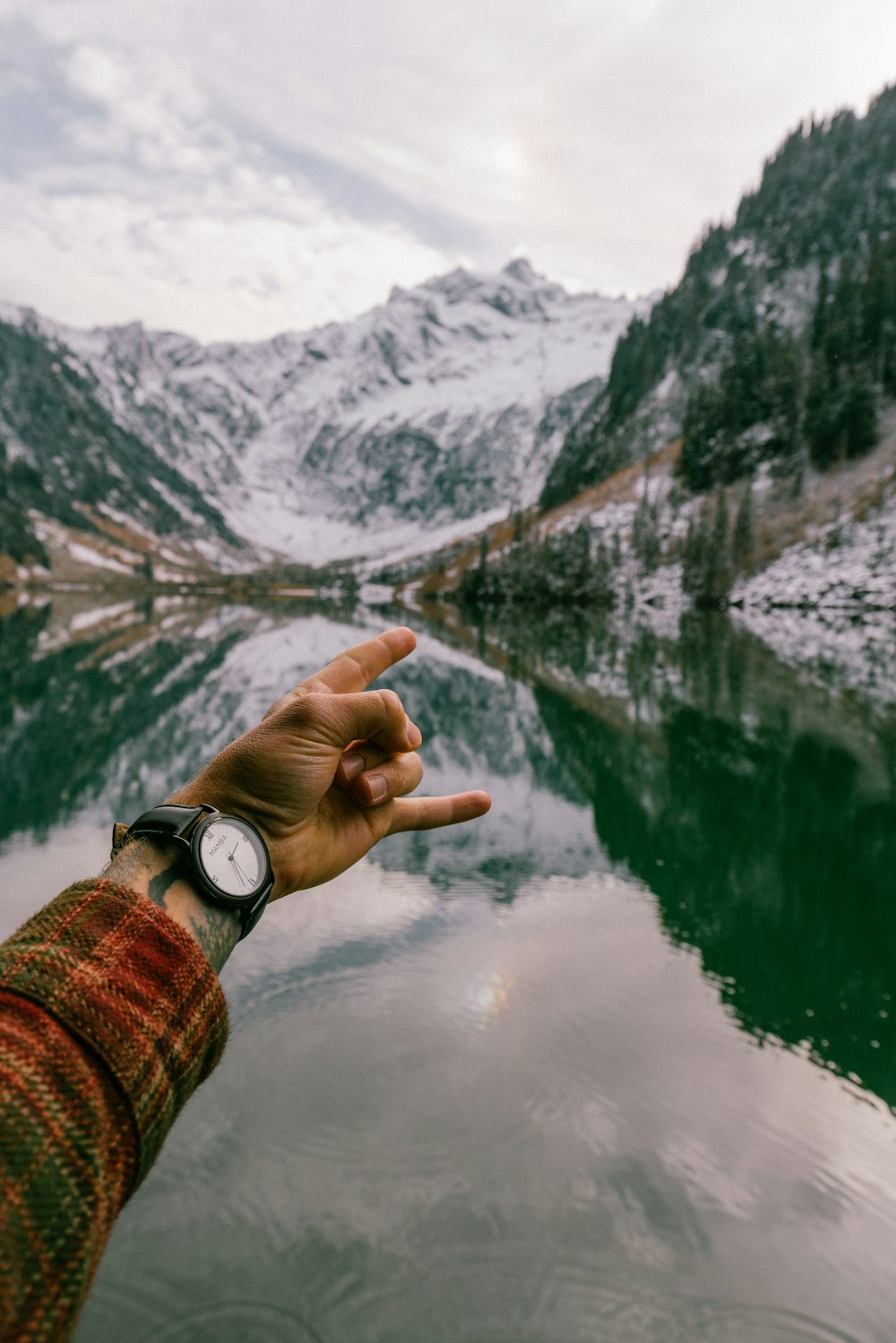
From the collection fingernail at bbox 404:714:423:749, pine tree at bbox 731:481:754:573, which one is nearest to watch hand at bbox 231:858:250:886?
fingernail at bbox 404:714:423:749

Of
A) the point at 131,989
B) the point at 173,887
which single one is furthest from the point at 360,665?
the point at 131,989

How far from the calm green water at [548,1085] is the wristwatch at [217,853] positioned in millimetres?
4234

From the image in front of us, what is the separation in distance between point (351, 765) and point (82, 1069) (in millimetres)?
1943

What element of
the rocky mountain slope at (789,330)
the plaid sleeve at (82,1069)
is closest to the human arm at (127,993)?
the plaid sleeve at (82,1069)

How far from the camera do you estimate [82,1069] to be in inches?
84.1

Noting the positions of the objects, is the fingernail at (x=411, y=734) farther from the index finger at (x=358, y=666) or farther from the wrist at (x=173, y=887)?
the wrist at (x=173, y=887)

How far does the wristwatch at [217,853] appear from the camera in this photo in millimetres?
3039

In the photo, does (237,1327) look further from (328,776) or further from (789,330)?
Result: (789,330)

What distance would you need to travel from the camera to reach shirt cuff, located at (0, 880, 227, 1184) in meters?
2.23

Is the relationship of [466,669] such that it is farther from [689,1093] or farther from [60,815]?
[689,1093]

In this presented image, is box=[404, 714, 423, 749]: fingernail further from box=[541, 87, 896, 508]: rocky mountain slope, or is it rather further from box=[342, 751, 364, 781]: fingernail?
box=[541, 87, 896, 508]: rocky mountain slope

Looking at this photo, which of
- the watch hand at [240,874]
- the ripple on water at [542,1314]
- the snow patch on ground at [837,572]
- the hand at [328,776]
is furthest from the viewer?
the snow patch on ground at [837,572]

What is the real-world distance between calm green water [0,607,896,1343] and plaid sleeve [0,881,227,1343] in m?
4.47

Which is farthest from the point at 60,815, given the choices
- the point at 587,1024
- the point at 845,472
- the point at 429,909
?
the point at 845,472
